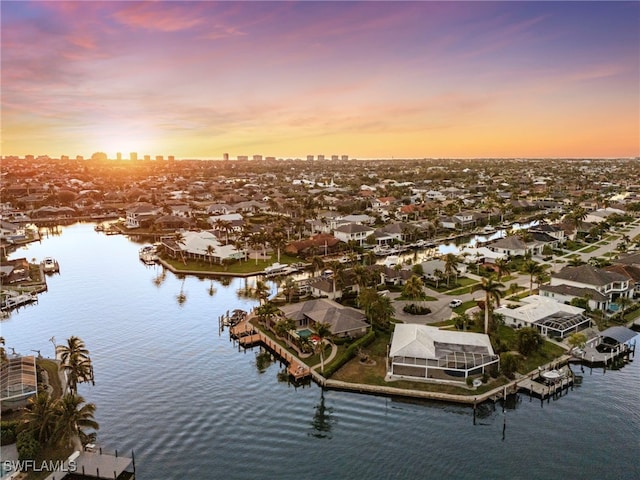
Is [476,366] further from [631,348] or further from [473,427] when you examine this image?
[631,348]

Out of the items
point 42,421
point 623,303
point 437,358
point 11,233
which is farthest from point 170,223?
point 623,303

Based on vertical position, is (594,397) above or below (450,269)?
below

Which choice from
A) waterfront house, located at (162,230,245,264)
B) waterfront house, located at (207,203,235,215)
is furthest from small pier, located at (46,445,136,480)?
waterfront house, located at (207,203,235,215)

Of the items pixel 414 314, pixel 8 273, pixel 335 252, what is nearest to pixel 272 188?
pixel 335 252

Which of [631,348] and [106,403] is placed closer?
Result: [106,403]

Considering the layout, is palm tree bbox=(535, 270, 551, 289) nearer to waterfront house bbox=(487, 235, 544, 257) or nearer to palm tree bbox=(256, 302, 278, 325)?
waterfront house bbox=(487, 235, 544, 257)

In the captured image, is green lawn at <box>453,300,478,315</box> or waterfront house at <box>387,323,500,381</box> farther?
green lawn at <box>453,300,478,315</box>

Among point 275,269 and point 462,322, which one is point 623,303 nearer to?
point 462,322
